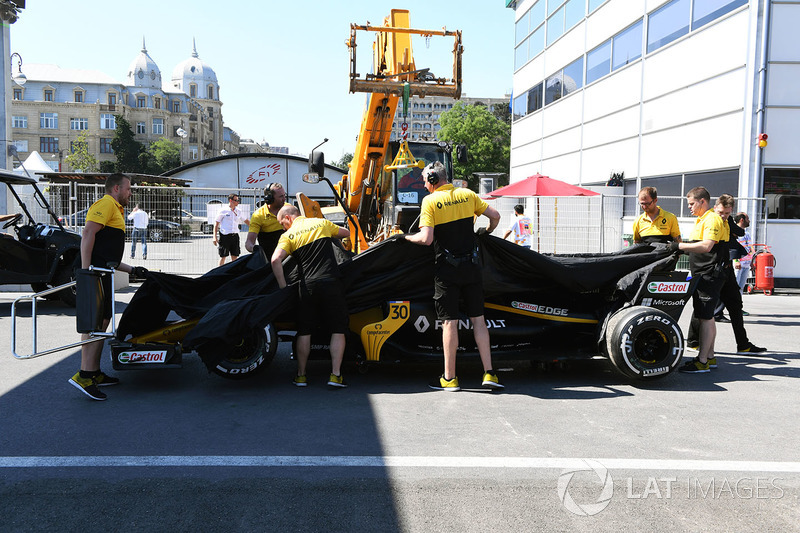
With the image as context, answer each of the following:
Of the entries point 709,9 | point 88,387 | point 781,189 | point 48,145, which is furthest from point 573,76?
point 48,145

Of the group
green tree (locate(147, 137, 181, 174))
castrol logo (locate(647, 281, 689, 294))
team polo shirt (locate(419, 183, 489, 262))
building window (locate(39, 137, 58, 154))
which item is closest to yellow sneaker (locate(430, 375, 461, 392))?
team polo shirt (locate(419, 183, 489, 262))

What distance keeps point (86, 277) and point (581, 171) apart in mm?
19612

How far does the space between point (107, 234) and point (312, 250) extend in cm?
176

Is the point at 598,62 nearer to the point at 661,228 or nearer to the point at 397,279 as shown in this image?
the point at 661,228

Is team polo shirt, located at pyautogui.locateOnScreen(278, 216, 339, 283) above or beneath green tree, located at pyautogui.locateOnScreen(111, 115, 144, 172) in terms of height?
beneath

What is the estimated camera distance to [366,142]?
11.8 metres

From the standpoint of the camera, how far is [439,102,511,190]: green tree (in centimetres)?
6431

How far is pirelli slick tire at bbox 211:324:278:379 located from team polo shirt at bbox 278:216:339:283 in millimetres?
661

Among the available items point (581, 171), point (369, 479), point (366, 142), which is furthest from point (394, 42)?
point (581, 171)

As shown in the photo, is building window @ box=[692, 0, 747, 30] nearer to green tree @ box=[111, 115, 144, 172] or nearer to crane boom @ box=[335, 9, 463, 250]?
crane boom @ box=[335, 9, 463, 250]

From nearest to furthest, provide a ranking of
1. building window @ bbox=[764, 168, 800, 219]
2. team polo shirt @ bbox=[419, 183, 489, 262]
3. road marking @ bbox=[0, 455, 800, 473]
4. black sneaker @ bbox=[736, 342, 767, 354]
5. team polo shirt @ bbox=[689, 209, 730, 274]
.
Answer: road marking @ bbox=[0, 455, 800, 473]
team polo shirt @ bbox=[419, 183, 489, 262]
team polo shirt @ bbox=[689, 209, 730, 274]
black sneaker @ bbox=[736, 342, 767, 354]
building window @ bbox=[764, 168, 800, 219]

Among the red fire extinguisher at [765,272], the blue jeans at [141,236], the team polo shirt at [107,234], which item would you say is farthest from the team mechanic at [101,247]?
the red fire extinguisher at [765,272]

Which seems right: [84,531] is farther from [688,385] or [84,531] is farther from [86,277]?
[688,385]

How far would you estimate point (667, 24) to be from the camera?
16.8 meters
